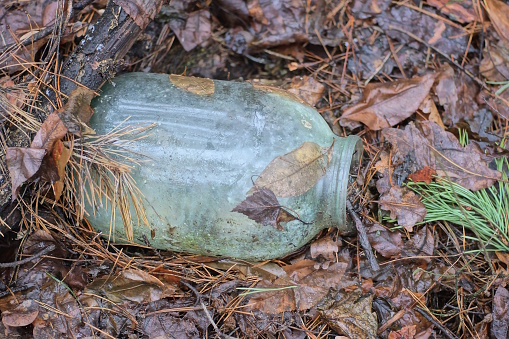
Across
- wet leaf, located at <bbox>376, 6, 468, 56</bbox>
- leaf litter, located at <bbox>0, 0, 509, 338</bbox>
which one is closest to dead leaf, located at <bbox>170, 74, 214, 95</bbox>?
leaf litter, located at <bbox>0, 0, 509, 338</bbox>

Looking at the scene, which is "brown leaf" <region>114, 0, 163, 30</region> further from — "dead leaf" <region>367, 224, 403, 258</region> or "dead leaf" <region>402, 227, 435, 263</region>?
"dead leaf" <region>402, 227, 435, 263</region>

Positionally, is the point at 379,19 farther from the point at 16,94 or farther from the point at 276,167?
the point at 16,94

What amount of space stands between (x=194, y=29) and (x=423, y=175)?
129cm

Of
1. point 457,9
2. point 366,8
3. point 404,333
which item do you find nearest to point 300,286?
point 404,333

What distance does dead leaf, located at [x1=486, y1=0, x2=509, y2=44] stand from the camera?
2271 millimetres

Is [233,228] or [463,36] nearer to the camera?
[233,228]

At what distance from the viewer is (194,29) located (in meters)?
2.23

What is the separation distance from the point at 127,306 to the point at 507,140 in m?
1.87

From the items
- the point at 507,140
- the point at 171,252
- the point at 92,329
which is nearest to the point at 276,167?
the point at 171,252

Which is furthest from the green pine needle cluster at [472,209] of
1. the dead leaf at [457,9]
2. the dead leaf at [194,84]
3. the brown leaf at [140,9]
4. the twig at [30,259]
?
the twig at [30,259]

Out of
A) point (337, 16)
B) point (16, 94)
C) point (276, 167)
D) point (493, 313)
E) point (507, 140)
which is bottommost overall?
point (493, 313)

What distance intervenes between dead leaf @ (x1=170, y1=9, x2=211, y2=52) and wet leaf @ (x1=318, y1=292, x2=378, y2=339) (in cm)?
136

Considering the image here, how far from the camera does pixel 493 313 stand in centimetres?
184

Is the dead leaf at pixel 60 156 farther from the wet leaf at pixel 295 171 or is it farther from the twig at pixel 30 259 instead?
the wet leaf at pixel 295 171
